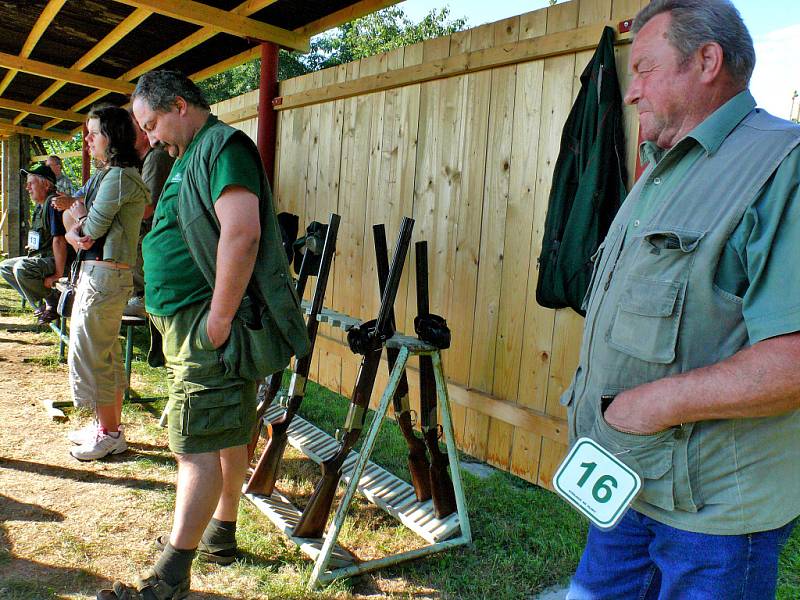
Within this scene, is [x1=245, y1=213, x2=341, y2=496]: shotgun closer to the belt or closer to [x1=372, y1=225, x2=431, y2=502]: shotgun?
[x1=372, y1=225, x2=431, y2=502]: shotgun

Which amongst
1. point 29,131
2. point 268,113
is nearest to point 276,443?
point 268,113

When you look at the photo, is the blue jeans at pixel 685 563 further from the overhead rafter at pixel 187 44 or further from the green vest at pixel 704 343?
the overhead rafter at pixel 187 44

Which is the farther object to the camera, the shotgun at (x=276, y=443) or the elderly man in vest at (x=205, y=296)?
the shotgun at (x=276, y=443)

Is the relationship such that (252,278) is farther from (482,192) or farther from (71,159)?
(71,159)

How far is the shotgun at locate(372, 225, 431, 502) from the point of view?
2826 millimetres

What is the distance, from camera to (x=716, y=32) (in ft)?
3.72

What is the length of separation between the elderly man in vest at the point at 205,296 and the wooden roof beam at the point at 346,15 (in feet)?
8.19

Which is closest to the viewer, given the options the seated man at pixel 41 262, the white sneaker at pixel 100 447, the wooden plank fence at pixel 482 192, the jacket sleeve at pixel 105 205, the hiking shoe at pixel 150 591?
the hiking shoe at pixel 150 591

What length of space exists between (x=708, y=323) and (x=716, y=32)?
53 centimetres

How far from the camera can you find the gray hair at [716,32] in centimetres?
114

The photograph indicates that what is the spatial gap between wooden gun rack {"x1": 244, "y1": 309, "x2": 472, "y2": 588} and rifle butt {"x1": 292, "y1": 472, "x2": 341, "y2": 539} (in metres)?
0.03

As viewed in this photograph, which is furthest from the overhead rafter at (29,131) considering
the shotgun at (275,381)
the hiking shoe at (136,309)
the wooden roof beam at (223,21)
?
the shotgun at (275,381)

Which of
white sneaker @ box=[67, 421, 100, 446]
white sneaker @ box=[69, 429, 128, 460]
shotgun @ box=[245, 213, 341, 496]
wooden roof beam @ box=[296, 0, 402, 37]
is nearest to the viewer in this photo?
shotgun @ box=[245, 213, 341, 496]

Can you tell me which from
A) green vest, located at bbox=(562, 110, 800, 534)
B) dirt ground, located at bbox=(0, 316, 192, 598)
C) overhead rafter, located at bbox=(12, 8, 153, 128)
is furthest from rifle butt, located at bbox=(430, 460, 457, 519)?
overhead rafter, located at bbox=(12, 8, 153, 128)
